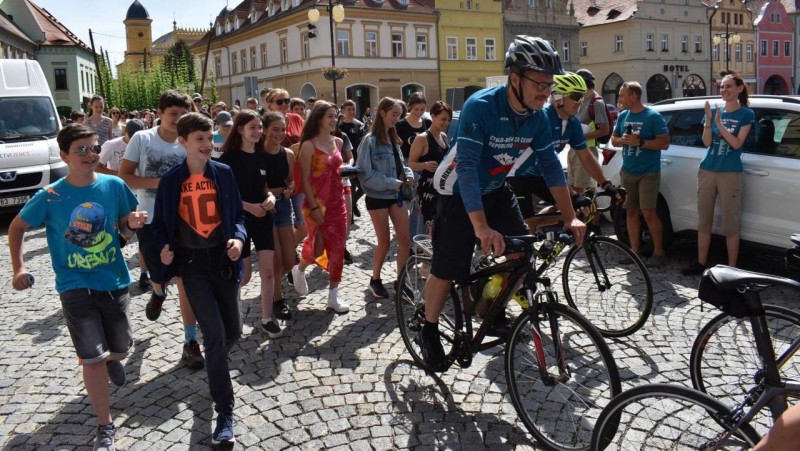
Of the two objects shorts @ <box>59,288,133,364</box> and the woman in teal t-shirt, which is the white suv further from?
shorts @ <box>59,288,133,364</box>

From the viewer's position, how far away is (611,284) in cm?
542

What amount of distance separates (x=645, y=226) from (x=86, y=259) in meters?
6.26

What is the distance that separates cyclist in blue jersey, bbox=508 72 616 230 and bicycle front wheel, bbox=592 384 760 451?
9.18 feet

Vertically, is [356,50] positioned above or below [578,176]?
above

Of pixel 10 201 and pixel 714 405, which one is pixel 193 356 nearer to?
pixel 714 405

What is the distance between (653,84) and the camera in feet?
205

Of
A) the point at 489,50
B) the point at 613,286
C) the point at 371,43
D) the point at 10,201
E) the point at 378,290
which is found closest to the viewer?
the point at 613,286

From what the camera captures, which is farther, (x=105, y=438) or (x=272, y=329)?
(x=272, y=329)

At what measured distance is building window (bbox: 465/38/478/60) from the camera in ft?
177

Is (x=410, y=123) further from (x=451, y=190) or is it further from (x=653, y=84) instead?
(x=653, y=84)

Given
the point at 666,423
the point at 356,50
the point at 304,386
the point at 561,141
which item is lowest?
the point at 304,386

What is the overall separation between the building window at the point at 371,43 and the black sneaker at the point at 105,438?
47.7 m

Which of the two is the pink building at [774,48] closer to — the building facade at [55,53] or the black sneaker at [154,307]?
the building facade at [55,53]

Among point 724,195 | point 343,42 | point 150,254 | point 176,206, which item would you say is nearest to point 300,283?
point 150,254
